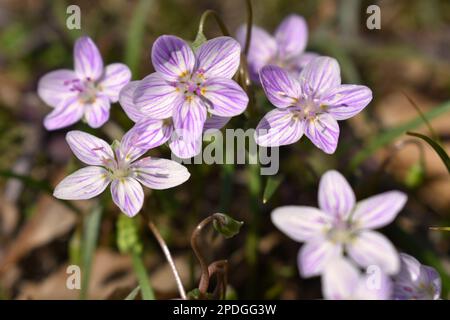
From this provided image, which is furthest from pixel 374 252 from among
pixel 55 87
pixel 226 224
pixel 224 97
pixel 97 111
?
pixel 55 87

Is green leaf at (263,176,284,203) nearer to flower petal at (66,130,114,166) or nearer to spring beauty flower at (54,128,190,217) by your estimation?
spring beauty flower at (54,128,190,217)

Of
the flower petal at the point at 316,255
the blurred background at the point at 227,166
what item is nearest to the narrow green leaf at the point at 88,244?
the blurred background at the point at 227,166

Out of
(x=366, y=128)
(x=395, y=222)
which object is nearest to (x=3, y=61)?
(x=366, y=128)

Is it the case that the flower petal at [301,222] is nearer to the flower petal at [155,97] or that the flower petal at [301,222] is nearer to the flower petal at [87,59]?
the flower petal at [155,97]

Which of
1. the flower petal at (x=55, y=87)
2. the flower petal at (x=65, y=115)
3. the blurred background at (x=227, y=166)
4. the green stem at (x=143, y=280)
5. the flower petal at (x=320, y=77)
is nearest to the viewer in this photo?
the flower petal at (x=320, y=77)

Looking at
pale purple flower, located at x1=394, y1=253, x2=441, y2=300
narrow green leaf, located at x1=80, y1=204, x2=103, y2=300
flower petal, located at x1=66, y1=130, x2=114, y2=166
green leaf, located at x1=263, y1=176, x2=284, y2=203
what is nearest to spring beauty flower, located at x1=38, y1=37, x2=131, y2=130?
flower petal, located at x1=66, y1=130, x2=114, y2=166
